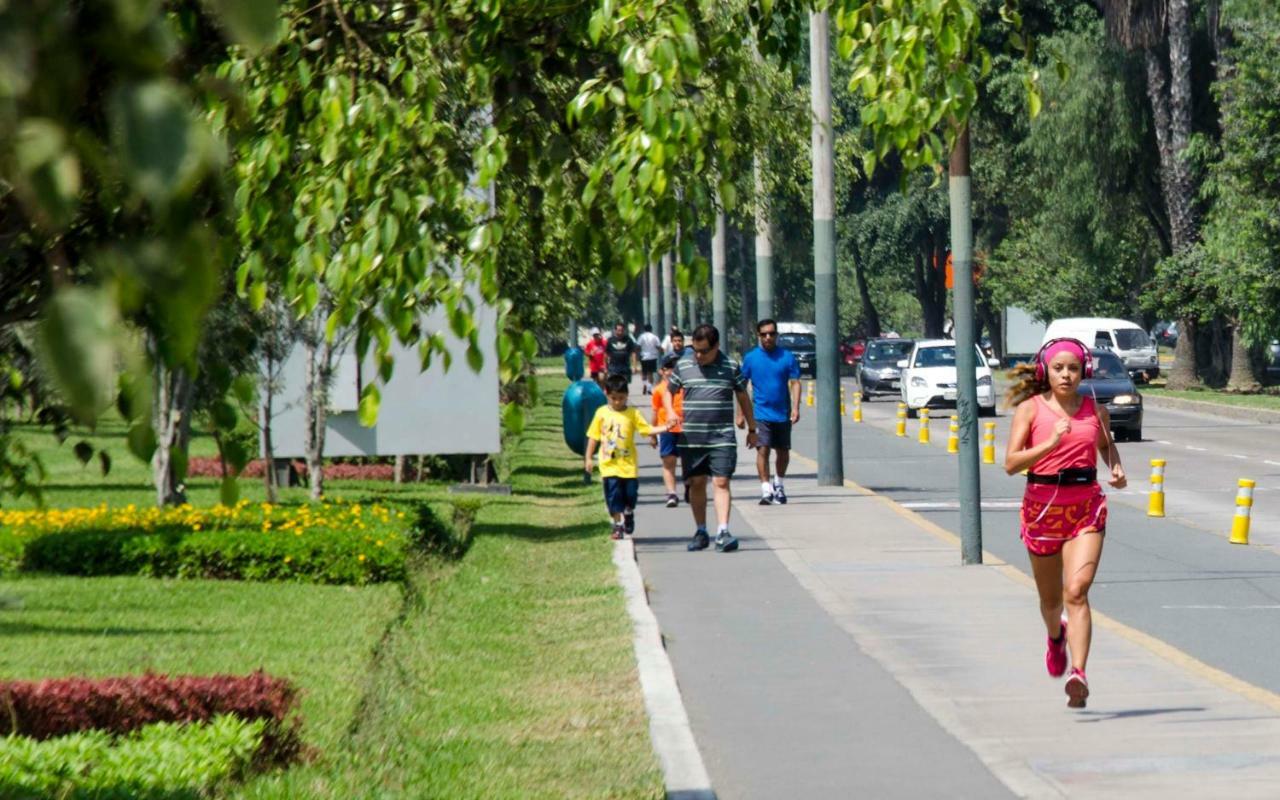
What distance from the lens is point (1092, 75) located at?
5128 centimetres

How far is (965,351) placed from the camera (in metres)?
15.2

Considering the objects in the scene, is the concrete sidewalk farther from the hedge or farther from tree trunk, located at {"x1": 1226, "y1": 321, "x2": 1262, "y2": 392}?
tree trunk, located at {"x1": 1226, "y1": 321, "x2": 1262, "y2": 392}

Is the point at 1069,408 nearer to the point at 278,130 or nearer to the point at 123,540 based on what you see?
the point at 278,130

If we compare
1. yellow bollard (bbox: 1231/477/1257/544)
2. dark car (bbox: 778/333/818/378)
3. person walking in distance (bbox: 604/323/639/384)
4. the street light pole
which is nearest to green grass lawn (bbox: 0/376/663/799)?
the street light pole

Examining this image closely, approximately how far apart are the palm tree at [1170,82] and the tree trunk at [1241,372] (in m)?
1.47

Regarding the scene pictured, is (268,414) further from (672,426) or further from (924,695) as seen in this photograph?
(924,695)

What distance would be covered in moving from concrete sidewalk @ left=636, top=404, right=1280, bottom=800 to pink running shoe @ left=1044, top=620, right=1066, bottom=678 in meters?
0.14

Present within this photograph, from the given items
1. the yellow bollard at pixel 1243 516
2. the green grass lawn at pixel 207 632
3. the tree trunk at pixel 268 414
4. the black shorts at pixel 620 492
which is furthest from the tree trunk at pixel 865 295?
the green grass lawn at pixel 207 632

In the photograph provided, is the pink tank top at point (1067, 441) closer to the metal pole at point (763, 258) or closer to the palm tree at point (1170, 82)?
the metal pole at point (763, 258)

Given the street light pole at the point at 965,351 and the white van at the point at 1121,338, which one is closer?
the street light pole at the point at 965,351

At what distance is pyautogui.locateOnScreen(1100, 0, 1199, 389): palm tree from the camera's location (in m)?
46.5

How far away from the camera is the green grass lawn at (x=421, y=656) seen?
7.77 meters

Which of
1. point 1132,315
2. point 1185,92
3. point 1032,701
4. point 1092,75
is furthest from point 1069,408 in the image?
point 1132,315

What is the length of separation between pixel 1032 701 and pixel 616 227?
13.8ft
